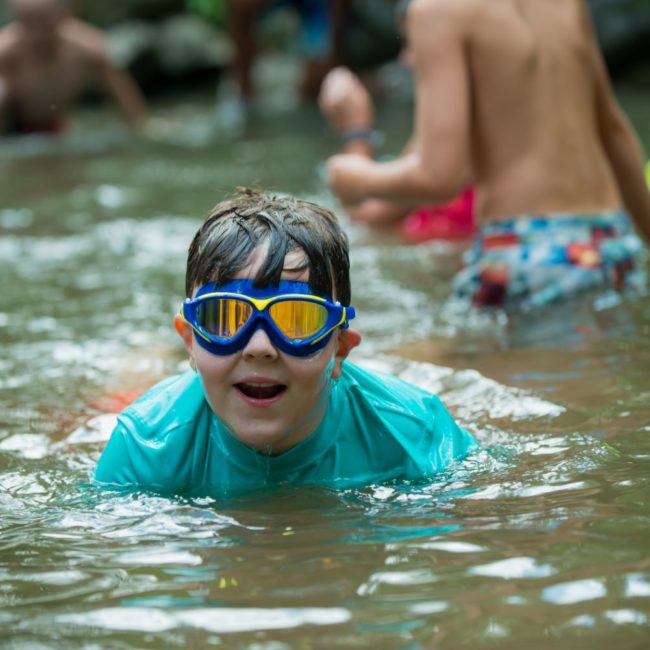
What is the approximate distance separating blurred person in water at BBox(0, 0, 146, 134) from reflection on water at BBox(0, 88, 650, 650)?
489 cm

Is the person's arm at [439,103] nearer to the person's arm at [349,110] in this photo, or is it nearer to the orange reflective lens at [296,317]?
the person's arm at [349,110]

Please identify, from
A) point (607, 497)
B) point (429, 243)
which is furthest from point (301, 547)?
point (429, 243)

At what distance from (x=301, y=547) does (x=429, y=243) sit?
396 cm

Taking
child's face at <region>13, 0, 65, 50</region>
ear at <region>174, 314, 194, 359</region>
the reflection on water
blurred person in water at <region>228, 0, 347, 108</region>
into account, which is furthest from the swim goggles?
blurred person in water at <region>228, 0, 347, 108</region>

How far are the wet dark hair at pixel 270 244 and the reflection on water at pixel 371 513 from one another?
0.51 meters

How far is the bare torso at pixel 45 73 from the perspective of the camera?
9953mm

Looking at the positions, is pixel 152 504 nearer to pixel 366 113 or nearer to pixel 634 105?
pixel 366 113

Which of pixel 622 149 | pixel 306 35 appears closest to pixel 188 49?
pixel 306 35

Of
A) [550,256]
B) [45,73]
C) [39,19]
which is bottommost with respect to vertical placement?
[550,256]

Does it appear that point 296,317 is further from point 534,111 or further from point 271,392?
point 534,111

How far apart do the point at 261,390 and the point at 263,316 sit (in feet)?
0.62

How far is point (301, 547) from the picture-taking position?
2463 mm

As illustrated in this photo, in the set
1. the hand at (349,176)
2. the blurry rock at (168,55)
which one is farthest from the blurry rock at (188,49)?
the hand at (349,176)

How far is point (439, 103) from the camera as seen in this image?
426 centimetres
